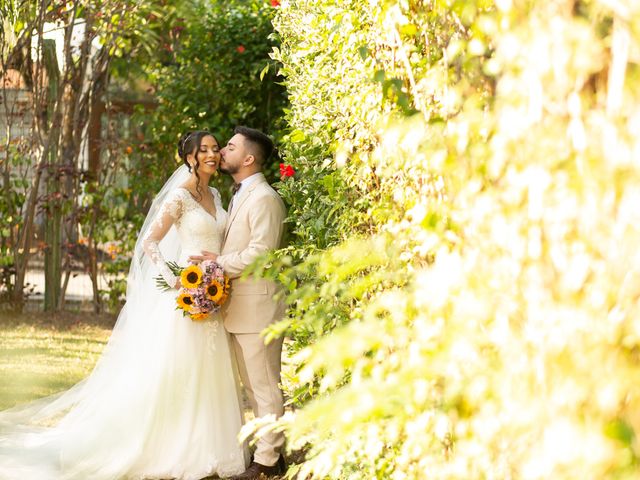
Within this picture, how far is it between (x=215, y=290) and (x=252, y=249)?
30cm

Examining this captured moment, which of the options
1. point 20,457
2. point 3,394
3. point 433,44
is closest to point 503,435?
point 433,44

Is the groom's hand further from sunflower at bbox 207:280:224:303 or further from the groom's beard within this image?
the groom's beard

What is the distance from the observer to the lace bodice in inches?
207

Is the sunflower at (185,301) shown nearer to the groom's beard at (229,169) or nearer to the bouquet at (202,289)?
the bouquet at (202,289)

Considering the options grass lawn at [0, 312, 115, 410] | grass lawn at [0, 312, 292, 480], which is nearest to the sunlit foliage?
grass lawn at [0, 312, 292, 480]

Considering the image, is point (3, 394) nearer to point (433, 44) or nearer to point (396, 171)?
point (396, 171)

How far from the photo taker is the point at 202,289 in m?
4.95

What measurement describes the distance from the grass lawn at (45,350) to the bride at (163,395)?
1406mm

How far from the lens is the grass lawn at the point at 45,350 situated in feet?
23.3

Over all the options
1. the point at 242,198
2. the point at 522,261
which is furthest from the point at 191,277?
the point at 522,261

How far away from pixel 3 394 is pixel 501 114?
19.5 feet

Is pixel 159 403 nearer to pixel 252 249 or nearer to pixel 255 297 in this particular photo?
pixel 255 297

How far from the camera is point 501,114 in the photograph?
70.6 inches

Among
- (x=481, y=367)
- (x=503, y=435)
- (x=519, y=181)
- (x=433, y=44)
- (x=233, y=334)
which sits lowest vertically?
(x=233, y=334)
